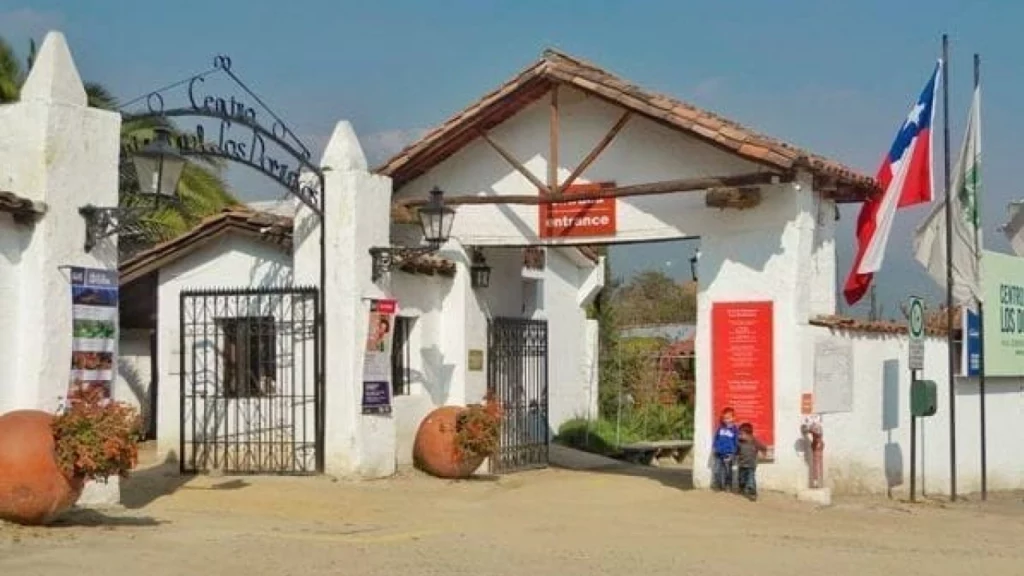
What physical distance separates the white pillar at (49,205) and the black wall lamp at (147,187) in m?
0.11

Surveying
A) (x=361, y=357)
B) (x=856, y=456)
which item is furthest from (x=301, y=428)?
(x=856, y=456)

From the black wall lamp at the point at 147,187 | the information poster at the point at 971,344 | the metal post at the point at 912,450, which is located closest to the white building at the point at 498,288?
the metal post at the point at 912,450

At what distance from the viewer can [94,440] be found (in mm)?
11406

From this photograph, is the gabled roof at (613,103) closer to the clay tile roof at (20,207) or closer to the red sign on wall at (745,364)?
the red sign on wall at (745,364)

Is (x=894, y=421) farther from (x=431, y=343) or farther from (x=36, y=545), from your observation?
(x=36, y=545)

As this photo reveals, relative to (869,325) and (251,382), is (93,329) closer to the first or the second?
(251,382)

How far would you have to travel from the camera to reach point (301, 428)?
56.3 ft

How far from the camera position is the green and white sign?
22203 millimetres

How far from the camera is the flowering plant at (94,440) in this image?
11.3 meters

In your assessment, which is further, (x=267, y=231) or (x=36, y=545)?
(x=267, y=231)

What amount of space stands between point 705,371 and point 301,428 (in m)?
5.16

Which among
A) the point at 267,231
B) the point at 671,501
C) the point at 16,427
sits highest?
the point at 267,231

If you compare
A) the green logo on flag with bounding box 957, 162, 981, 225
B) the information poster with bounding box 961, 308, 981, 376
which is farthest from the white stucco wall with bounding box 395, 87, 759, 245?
the information poster with bounding box 961, 308, 981, 376

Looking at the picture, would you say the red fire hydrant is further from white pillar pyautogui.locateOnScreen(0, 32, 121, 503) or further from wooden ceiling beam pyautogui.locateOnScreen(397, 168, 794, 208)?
white pillar pyautogui.locateOnScreen(0, 32, 121, 503)
